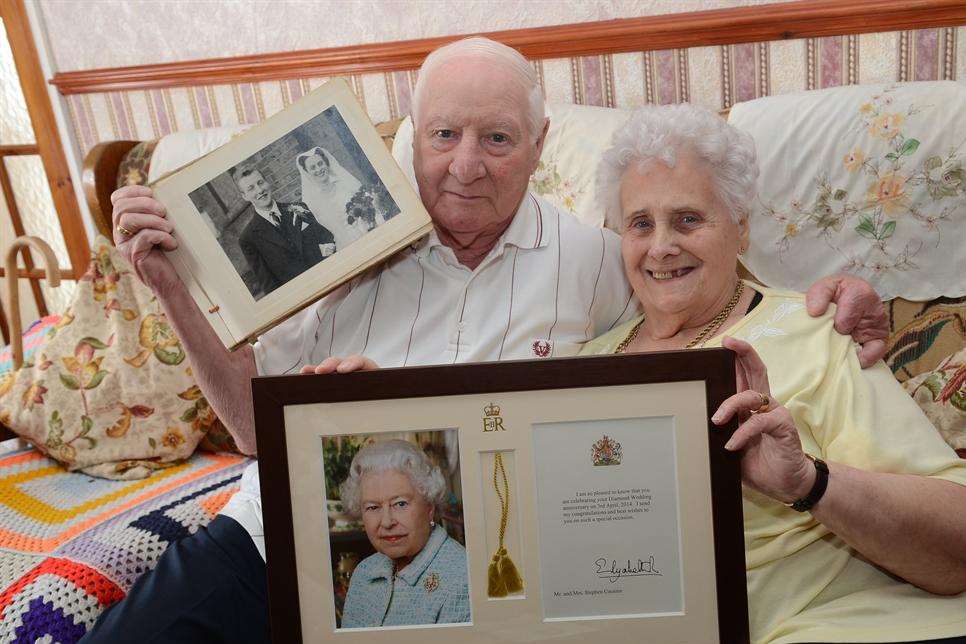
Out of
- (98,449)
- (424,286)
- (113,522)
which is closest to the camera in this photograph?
(424,286)

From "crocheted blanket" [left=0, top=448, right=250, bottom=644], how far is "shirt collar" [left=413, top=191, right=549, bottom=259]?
0.73 metres

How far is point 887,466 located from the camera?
3.46 ft

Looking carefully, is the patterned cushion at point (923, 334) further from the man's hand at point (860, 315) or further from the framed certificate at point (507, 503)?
the framed certificate at point (507, 503)

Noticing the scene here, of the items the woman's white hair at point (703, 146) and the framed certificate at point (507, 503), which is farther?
the woman's white hair at point (703, 146)

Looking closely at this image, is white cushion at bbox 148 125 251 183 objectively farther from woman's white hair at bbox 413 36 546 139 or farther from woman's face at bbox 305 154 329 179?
woman's face at bbox 305 154 329 179

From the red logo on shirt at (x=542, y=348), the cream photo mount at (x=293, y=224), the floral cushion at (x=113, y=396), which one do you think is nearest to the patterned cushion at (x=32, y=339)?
the floral cushion at (x=113, y=396)

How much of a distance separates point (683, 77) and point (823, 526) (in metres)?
1.25

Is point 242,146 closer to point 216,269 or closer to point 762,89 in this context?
point 216,269

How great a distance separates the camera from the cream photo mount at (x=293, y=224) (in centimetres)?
119

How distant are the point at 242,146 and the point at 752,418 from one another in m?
0.79

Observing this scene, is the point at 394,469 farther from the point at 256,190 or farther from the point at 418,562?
the point at 256,190

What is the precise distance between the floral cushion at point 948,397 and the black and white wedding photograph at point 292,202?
0.96 meters

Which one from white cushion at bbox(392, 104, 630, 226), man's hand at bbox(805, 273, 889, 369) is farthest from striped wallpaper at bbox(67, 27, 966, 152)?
man's hand at bbox(805, 273, 889, 369)

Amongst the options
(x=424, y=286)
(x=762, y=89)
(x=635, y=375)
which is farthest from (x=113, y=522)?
(x=762, y=89)
